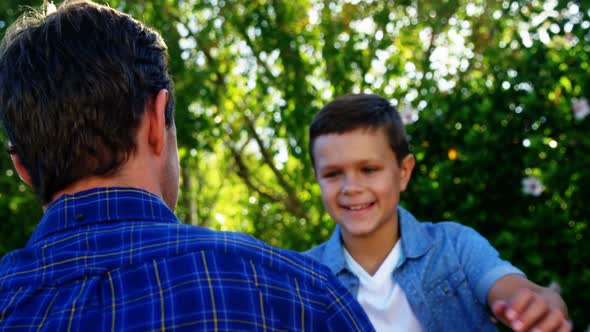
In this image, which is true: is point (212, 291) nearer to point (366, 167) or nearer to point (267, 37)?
point (366, 167)

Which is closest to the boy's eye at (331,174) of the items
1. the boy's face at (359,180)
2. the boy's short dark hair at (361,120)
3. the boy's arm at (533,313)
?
the boy's face at (359,180)

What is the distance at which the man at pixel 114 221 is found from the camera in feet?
3.83

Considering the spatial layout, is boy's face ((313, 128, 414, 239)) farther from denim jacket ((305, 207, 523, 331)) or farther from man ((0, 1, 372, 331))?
man ((0, 1, 372, 331))

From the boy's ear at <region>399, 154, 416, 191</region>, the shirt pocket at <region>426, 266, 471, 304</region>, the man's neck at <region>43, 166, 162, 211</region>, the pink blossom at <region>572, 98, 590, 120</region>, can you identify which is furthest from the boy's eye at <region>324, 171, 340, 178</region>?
the man's neck at <region>43, 166, 162, 211</region>

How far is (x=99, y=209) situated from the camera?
129cm

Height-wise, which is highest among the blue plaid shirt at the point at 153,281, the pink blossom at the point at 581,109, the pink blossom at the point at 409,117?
the pink blossom at the point at 409,117

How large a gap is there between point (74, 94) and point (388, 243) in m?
1.69

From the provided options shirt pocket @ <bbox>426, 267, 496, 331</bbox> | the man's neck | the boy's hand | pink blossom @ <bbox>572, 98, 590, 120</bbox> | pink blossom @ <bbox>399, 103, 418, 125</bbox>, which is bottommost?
shirt pocket @ <bbox>426, 267, 496, 331</bbox>

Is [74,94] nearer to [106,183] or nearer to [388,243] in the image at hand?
[106,183]

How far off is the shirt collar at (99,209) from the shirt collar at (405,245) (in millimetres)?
1421

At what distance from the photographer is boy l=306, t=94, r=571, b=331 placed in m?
2.45

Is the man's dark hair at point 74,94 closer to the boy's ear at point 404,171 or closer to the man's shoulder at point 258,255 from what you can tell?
the man's shoulder at point 258,255

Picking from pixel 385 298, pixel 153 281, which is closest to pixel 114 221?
pixel 153 281

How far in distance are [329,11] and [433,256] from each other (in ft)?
10.5
